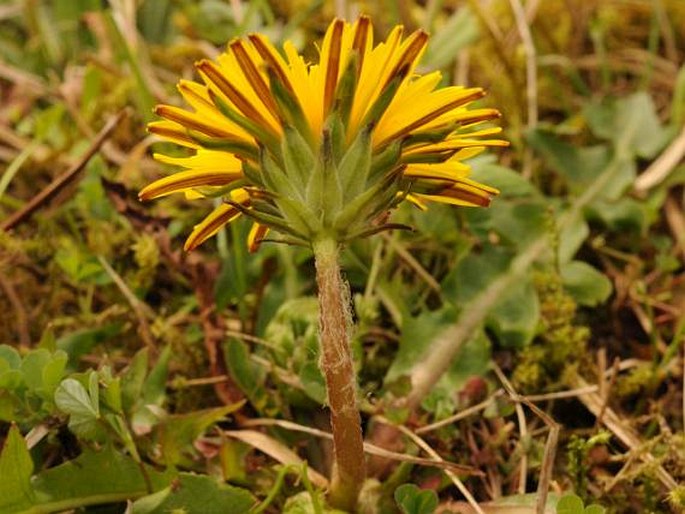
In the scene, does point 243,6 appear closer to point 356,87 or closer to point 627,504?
point 356,87

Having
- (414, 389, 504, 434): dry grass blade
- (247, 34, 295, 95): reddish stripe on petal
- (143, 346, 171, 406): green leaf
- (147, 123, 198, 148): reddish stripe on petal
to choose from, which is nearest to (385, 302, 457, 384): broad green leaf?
(414, 389, 504, 434): dry grass blade

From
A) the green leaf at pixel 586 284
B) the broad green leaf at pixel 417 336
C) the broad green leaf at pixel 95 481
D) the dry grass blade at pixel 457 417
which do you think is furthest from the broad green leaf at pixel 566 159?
the broad green leaf at pixel 95 481

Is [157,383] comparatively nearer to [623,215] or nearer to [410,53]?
[410,53]

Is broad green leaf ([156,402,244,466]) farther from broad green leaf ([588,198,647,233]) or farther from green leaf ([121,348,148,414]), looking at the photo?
broad green leaf ([588,198,647,233])

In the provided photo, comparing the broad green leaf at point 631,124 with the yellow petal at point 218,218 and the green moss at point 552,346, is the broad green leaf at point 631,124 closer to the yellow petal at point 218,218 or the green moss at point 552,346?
the green moss at point 552,346

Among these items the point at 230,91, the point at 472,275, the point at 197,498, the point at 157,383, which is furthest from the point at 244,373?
the point at 230,91

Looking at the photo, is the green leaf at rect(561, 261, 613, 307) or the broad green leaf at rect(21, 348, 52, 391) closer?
the broad green leaf at rect(21, 348, 52, 391)
